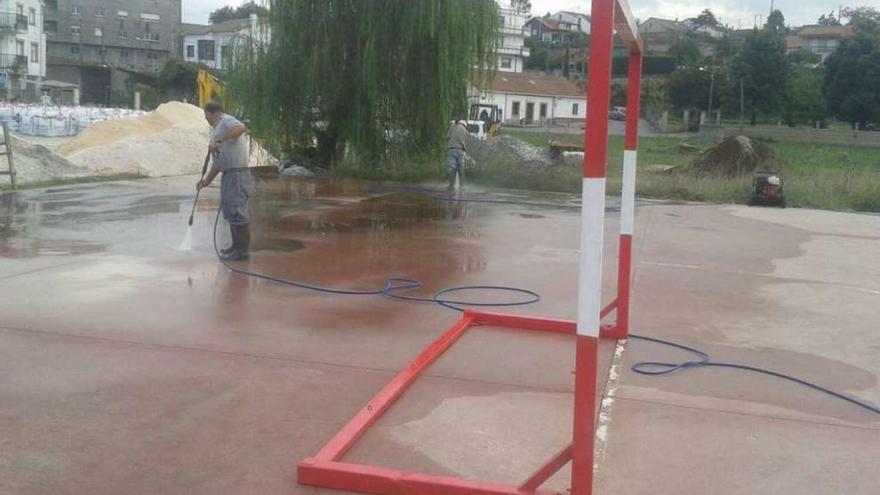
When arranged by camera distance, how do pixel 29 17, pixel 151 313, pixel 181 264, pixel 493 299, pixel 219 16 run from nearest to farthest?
pixel 151 313, pixel 493 299, pixel 181 264, pixel 29 17, pixel 219 16

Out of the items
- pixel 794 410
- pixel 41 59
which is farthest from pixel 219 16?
pixel 794 410

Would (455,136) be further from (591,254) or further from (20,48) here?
(20,48)

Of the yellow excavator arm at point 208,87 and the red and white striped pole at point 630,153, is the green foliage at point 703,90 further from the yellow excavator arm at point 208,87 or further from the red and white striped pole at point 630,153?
the red and white striped pole at point 630,153

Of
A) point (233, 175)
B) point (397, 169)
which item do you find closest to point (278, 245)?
point (233, 175)

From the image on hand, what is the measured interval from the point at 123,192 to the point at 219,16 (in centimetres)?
9943

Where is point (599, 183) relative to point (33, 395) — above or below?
above

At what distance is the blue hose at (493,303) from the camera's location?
6.46m

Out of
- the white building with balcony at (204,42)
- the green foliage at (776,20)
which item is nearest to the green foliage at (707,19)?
the green foliage at (776,20)

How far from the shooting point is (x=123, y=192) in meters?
17.6

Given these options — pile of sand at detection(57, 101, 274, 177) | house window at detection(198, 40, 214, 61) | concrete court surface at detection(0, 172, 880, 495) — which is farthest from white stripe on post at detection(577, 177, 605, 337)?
house window at detection(198, 40, 214, 61)

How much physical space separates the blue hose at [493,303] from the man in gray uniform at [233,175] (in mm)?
327

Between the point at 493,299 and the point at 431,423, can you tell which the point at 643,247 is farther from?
the point at 431,423

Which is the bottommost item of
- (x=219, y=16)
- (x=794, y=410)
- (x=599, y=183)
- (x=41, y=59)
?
(x=794, y=410)

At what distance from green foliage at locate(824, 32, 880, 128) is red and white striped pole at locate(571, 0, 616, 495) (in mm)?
60571
